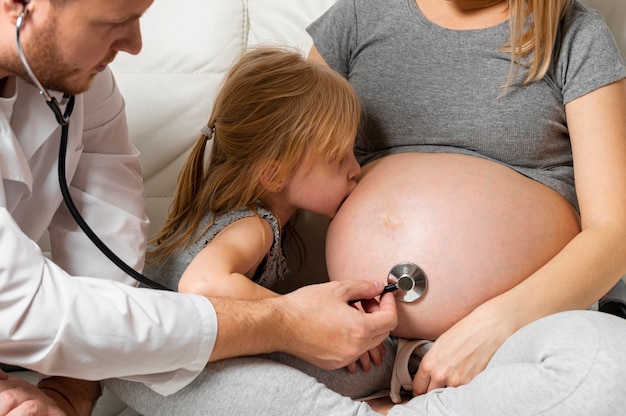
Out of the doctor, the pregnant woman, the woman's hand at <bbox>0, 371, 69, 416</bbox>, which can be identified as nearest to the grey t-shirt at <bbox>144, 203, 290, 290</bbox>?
the pregnant woman

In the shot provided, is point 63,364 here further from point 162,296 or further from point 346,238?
point 346,238

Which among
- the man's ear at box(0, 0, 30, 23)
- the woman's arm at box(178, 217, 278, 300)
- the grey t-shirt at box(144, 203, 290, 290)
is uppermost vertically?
the man's ear at box(0, 0, 30, 23)

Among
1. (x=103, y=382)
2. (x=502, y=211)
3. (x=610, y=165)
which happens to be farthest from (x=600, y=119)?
(x=103, y=382)

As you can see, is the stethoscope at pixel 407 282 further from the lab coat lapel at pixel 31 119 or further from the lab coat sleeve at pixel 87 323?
the lab coat lapel at pixel 31 119

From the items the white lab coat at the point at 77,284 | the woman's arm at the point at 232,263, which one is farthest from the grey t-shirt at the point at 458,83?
the white lab coat at the point at 77,284

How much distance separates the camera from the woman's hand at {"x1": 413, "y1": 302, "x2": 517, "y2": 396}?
1231 mm

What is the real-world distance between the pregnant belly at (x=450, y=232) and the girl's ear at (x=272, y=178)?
0.42ft

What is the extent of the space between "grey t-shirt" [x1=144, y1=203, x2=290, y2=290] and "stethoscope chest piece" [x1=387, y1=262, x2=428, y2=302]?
0.83 feet

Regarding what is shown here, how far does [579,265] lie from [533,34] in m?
0.43

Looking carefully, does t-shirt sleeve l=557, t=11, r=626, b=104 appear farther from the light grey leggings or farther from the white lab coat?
the white lab coat

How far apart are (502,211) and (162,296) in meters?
0.58

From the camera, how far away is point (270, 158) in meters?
1.44

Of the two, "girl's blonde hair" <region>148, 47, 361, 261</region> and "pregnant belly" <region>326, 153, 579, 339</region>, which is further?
"girl's blonde hair" <region>148, 47, 361, 261</region>

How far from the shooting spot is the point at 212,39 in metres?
1.83
